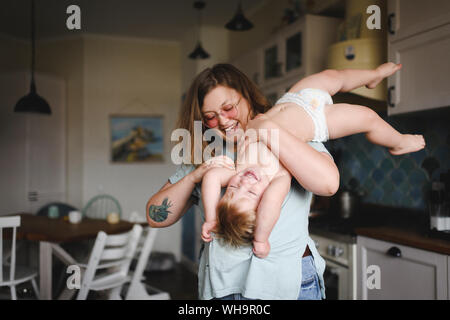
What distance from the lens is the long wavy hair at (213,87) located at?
892 millimetres

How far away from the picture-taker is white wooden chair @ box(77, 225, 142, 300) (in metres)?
2.24

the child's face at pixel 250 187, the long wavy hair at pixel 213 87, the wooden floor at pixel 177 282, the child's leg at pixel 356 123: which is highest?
the long wavy hair at pixel 213 87

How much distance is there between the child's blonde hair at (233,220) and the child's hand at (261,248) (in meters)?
0.02

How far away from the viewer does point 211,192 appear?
77 centimetres

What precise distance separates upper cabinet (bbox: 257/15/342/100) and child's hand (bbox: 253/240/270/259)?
174 centimetres

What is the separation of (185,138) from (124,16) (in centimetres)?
316

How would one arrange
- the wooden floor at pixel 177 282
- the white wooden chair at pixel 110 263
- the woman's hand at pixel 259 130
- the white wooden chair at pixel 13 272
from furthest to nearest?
the wooden floor at pixel 177 282, the white wooden chair at pixel 110 263, the white wooden chair at pixel 13 272, the woman's hand at pixel 259 130

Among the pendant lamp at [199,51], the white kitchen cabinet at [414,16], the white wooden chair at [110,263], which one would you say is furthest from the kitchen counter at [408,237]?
the pendant lamp at [199,51]

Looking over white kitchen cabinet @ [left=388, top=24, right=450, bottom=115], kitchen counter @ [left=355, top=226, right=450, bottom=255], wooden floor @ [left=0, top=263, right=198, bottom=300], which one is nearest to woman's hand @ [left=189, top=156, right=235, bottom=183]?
kitchen counter @ [left=355, top=226, right=450, bottom=255]

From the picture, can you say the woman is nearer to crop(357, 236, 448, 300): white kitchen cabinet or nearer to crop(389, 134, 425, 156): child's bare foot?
crop(389, 134, 425, 156): child's bare foot

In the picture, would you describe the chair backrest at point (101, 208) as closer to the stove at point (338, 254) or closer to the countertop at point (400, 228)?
the stove at point (338, 254)

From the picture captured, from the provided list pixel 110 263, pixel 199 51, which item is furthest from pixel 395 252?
pixel 199 51

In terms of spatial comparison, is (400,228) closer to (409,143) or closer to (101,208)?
(409,143)

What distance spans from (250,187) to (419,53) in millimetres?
1387
